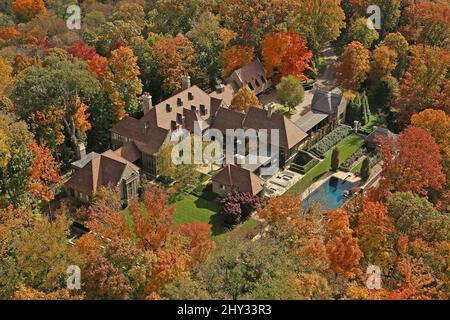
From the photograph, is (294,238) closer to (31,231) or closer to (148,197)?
(148,197)

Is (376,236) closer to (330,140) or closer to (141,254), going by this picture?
(141,254)

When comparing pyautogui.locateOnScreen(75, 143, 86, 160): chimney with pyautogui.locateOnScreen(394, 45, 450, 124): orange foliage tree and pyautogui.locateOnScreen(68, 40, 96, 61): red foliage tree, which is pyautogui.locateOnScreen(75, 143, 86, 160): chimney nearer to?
pyautogui.locateOnScreen(68, 40, 96, 61): red foliage tree

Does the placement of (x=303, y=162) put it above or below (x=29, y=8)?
below

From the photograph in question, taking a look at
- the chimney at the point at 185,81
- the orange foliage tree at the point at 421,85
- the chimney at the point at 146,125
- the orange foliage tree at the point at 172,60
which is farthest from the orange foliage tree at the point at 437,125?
the orange foliage tree at the point at 172,60

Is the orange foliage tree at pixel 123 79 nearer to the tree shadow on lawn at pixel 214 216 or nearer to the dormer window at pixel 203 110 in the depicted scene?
the dormer window at pixel 203 110

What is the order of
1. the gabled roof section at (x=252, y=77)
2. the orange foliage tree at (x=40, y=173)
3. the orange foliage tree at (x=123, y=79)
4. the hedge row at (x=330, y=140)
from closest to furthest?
the orange foliage tree at (x=40, y=173) < the orange foliage tree at (x=123, y=79) < the hedge row at (x=330, y=140) < the gabled roof section at (x=252, y=77)

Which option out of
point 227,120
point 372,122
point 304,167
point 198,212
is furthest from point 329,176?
point 198,212

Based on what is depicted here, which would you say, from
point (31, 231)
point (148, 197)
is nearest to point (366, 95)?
point (148, 197)
